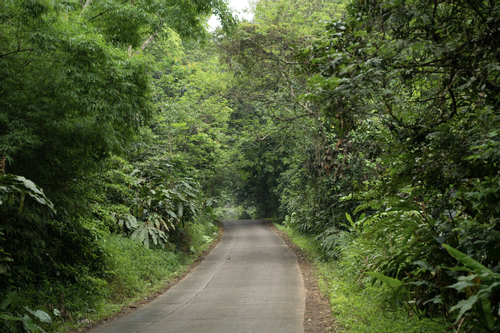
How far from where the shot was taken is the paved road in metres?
6.72

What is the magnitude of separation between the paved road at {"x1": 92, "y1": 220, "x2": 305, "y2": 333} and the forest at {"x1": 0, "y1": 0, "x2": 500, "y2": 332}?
0.86 metres

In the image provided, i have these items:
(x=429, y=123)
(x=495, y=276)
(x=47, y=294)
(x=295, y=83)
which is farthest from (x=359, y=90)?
(x=295, y=83)

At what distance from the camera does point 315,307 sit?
805cm

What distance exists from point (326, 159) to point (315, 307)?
209 inches

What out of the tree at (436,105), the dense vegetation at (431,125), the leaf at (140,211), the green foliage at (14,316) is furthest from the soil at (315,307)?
the leaf at (140,211)

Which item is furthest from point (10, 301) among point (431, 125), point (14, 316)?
point (431, 125)

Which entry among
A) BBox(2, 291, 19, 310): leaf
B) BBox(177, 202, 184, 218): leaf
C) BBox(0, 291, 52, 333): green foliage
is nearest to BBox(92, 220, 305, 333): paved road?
BBox(0, 291, 52, 333): green foliage

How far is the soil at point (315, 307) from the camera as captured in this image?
6.71m

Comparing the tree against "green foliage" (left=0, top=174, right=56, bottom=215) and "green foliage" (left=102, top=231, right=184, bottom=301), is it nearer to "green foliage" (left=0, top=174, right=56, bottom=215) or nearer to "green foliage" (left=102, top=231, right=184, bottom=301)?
"green foliage" (left=0, top=174, right=56, bottom=215)

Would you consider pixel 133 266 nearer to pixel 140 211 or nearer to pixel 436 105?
pixel 140 211

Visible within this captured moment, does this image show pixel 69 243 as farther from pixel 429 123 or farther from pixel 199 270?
pixel 429 123

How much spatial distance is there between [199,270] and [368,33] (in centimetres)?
993

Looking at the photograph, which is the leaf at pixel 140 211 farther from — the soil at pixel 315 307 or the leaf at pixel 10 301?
the leaf at pixel 10 301

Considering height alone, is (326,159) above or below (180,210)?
above
